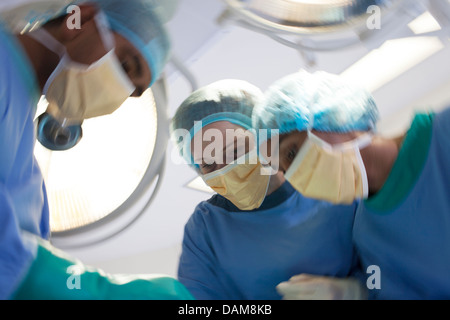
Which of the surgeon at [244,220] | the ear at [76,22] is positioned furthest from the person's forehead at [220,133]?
the ear at [76,22]

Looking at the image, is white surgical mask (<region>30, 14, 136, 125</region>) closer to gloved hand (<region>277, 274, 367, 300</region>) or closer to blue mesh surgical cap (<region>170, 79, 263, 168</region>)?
blue mesh surgical cap (<region>170, 79, 263, 168</region>)

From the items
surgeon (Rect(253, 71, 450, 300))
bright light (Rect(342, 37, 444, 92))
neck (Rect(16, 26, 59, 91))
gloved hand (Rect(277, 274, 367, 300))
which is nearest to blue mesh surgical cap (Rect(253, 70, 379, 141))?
surgeon (Rect(253, 71, 450, 300))

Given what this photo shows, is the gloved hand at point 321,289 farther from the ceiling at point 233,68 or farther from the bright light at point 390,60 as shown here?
the bright light at point 390,60

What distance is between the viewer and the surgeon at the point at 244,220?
139cm

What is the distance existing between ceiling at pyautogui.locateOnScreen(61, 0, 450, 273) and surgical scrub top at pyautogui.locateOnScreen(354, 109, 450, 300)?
402 millimetres

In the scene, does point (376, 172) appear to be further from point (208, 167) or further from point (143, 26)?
point (143, 26)

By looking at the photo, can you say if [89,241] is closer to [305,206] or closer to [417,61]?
[305,206]

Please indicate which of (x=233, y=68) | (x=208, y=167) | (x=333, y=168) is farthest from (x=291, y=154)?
(x=233, y=68)

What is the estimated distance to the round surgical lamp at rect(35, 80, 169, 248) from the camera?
1.26 meters

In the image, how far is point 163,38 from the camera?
1160mm

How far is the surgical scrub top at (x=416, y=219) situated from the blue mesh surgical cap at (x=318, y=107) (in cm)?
14

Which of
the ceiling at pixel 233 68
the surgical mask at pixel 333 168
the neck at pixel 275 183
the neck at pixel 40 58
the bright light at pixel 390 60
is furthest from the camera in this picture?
the bright light at pixel 390 60

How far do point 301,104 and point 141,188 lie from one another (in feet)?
1.71

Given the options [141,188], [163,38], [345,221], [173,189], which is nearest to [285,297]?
[345,221]
